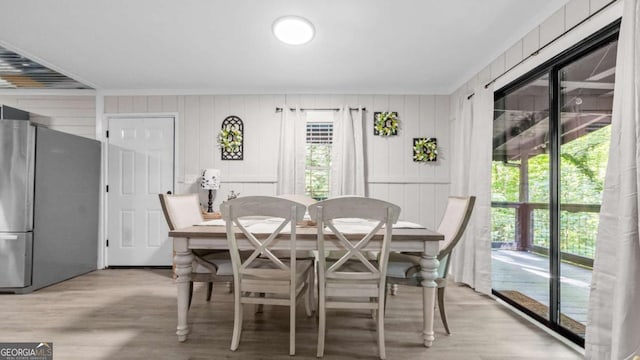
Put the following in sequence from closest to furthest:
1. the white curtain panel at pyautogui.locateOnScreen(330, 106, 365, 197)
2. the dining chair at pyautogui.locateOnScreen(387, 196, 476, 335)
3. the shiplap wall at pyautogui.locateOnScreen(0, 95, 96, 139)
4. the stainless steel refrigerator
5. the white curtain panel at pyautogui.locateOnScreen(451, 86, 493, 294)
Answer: the dining chair at pyautogui.locateOnScreen(387, 196, 476, 335) → the white curtain panel at pyautogui.locateOnScreen(451, 86, 493, 294) → the stainless steel refrigerator → the white curtain panel at pyautogui.locateOnScreen(330, 106, 365, 197) → the shiplap wall at pyautogui.locateOnScreen(0, 95, 96, 139)

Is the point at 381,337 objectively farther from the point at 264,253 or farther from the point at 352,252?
the point at 264,253

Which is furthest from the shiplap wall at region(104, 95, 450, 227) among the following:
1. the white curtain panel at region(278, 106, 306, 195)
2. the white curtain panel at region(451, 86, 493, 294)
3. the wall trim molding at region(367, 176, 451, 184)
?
the white curtain panel at region(451, 86, 493, 294)

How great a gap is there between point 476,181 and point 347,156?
156cm

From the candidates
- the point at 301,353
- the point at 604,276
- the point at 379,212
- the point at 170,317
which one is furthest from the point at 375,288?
the point at 170,317

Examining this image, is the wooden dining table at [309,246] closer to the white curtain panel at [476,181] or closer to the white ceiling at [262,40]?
the white curtain panel at [476,181]

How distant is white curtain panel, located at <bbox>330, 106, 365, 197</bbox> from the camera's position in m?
4.04

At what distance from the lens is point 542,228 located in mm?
2537

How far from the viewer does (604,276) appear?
1.69 metres

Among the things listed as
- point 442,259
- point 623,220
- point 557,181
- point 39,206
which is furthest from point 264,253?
point 39,206

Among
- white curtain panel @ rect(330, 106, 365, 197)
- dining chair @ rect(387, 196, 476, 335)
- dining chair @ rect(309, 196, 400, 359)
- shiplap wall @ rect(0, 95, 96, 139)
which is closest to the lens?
dining chair @ rect(309, 196, 400, 359)

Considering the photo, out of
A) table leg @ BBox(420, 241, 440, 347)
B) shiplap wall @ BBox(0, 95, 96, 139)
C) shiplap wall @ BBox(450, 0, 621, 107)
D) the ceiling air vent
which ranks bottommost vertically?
table leg @ BBox(420, 241, 440, 347)

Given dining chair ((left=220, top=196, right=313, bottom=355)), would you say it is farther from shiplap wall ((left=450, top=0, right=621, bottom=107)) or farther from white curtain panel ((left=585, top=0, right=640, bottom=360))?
shiplap wall ((left=450, top=0, right=621, bottom=107))

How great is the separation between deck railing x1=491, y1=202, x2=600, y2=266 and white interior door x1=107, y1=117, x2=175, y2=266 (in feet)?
13.0
